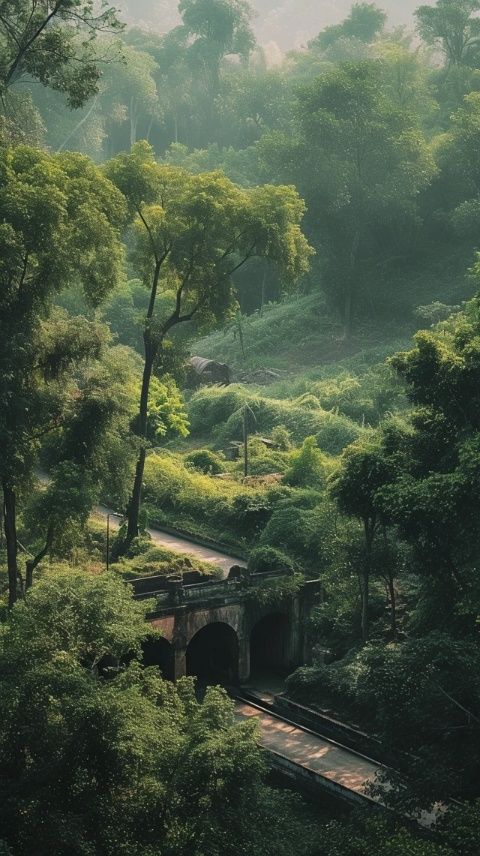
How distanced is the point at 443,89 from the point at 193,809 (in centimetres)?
5830

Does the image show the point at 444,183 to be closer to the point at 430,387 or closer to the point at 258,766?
the point at 430,387

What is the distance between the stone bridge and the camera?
29.9 meters

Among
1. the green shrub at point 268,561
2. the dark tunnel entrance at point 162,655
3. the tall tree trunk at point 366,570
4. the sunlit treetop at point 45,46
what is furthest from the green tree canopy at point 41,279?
the green shrub at point 268,561

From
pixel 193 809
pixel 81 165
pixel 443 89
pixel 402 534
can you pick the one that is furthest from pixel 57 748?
pixel 443 89

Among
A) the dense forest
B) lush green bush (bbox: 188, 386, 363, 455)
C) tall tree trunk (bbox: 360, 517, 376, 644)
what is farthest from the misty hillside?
tall tree trunk (bbox: 360, 517, 376, 644)

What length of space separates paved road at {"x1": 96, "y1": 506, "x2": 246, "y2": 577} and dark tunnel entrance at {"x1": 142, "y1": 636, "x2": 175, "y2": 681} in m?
3.85

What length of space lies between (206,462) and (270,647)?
35.0 ft

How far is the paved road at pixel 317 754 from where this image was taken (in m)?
25.1

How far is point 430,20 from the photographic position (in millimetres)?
68062

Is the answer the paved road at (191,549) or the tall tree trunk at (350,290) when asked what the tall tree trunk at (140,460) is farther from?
the tall tree trunk at (350,290)

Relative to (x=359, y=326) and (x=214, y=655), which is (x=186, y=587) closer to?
(x=214, y=655)

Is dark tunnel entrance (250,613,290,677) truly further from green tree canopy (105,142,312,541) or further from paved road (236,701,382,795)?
green tree canopy (105,142,312,541)

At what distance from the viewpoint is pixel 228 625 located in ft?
103

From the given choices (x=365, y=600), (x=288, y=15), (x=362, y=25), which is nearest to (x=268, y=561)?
(x=365, y=600)
